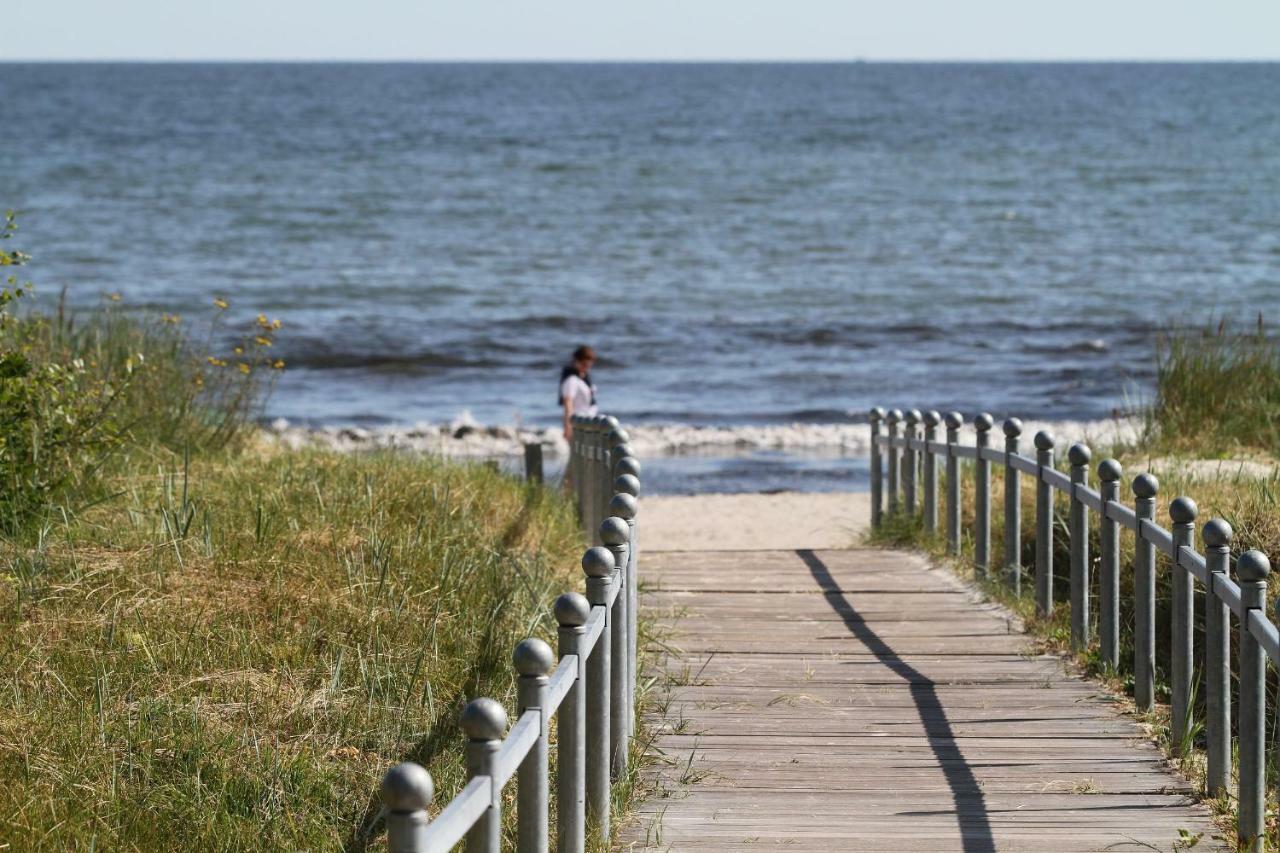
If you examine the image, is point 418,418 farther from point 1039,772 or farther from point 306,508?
point 1039,772

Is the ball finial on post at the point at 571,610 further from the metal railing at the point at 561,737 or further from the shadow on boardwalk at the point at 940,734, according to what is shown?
the shadow on boardwalk at the point at 940,734

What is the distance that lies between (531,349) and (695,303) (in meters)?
5.86

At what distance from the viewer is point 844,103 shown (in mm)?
98875

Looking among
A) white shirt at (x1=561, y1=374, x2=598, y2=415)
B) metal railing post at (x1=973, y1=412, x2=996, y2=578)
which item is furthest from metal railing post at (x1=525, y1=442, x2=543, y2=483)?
metal railing post at (x1=973, y1=412, x2=996, y2=578)

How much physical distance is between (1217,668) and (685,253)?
36.9 m

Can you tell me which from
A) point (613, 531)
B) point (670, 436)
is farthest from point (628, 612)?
point (670, 436)

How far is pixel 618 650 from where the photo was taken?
542 centimetres

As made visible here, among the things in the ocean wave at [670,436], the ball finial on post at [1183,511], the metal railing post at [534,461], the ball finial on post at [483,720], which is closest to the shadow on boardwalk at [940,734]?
the ball finial on post at [1183,511]

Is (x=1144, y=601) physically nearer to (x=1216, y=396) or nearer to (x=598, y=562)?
(x=598, y=562)

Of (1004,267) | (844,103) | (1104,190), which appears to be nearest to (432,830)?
(1004,267)

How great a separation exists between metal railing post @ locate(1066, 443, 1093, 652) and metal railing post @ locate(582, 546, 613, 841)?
3.12m

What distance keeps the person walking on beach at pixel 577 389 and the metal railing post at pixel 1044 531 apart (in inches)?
281

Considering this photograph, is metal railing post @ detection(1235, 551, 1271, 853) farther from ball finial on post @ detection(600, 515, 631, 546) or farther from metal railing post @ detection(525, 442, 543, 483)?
metal railing post @ detection(525, 442, 543, 483)

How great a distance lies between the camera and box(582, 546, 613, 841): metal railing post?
4.88 m
